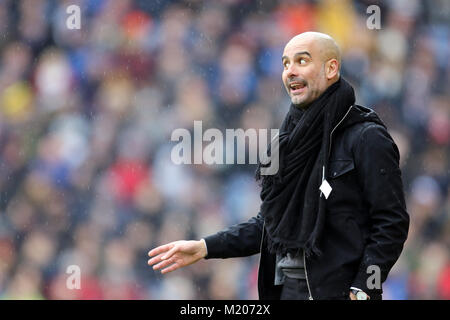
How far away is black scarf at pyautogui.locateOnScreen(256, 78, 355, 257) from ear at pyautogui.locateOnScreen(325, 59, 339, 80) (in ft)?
0.12

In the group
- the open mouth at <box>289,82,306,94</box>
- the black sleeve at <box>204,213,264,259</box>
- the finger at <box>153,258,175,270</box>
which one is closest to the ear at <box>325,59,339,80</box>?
the open mouth at <box>289,82,306,94</box>

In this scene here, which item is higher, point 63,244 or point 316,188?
point 316,188

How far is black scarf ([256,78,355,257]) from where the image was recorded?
3109 mm

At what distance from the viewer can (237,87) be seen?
24.3 ft

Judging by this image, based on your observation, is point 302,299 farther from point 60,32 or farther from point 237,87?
point 60,32

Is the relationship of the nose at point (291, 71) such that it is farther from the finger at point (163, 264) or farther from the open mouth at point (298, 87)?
the finger at point (163, 264)

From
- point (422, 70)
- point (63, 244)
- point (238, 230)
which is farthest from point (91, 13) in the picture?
point (238, 230)

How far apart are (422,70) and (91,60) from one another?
298 centimetres

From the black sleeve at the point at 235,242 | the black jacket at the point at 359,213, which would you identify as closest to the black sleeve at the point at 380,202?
Result: the black jacket at the point at 359,213

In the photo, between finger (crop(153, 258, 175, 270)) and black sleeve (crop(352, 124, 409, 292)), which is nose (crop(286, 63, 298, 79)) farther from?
A: finger (crop(153, 258, 175, 270))

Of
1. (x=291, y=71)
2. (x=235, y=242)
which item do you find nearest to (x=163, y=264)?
(x=235, y=242)

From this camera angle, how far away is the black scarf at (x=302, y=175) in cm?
311

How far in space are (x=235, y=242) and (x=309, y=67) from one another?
30.2 inches

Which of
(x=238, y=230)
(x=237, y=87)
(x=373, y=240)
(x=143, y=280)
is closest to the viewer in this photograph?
(x=373, y=240)
